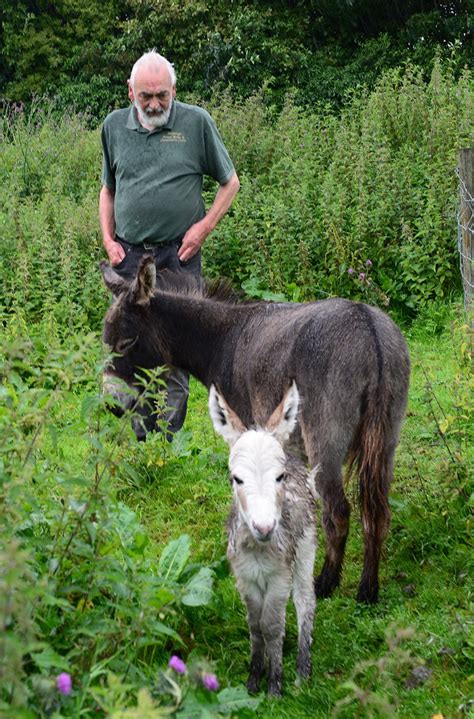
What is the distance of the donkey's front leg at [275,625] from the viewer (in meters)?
3.69

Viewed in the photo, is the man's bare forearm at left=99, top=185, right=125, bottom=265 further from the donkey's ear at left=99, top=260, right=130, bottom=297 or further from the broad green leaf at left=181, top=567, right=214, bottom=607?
the broad green leaf at left=181, top=567, right=214, bottom=607

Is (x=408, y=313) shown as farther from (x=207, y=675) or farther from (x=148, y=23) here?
(x=148, y=23)

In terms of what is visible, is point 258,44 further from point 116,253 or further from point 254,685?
point 254,685

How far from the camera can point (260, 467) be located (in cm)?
341

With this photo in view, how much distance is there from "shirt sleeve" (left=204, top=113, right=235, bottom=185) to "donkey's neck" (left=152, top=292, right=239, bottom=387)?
1.31 meters

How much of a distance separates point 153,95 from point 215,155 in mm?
671

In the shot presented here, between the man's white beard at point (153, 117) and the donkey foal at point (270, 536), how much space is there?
3383 millimetres

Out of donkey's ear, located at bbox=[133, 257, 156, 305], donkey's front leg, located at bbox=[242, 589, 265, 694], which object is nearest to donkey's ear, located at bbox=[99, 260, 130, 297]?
donkey's ear, located at bbox=[133, 257, 156, 305]

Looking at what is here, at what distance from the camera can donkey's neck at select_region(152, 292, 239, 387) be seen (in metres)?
5.83

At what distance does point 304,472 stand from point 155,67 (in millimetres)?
3601

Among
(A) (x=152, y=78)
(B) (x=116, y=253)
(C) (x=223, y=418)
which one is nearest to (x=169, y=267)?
(B) (x=116, y=253)

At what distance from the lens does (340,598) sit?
4684 millimetres

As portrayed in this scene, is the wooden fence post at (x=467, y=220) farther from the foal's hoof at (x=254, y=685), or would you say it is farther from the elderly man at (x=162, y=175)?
the foal's hoof at (x=254, y=685)

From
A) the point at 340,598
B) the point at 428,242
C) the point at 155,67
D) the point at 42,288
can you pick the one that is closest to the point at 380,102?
the point at 428,242
